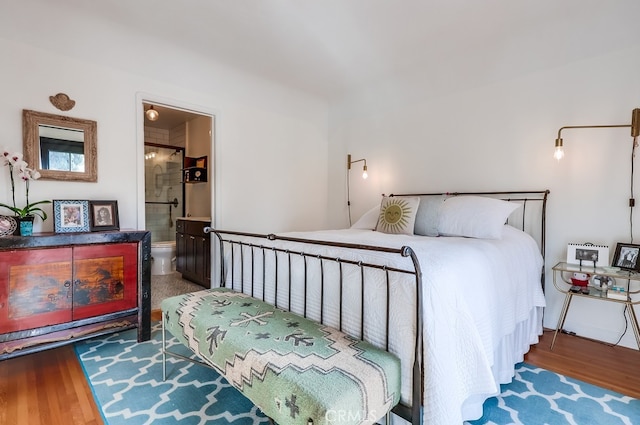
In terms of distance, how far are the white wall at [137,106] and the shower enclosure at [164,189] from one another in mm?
2386

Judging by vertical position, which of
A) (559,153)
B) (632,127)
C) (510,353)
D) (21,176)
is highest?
(632,127)

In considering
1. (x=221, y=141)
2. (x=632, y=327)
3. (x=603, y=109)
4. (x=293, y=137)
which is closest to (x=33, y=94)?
(x=221, y=141)

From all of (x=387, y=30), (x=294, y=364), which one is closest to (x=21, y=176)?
(x=294, y=364)

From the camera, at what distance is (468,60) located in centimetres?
304

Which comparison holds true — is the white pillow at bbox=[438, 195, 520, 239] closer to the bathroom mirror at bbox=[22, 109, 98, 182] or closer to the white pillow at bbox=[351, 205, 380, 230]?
the white pillow at bbox=[351, 205, 380, 230]

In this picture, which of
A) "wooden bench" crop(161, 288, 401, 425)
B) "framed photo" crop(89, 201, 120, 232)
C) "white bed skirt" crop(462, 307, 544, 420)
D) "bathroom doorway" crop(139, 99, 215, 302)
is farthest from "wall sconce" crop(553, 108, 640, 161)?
"bathroom doorway" crop(139, 99, 215, 302)

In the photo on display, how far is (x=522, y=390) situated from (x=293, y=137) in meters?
3.53

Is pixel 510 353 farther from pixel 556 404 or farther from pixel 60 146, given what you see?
pixel 60 146

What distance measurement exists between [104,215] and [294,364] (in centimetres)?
217

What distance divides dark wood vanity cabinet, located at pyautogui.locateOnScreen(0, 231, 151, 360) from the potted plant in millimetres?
127

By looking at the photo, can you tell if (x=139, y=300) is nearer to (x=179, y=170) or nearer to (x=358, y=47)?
(x=358, y=47)

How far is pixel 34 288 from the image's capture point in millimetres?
1962

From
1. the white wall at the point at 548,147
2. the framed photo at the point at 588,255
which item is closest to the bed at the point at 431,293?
the framed photo at the point at 588,255

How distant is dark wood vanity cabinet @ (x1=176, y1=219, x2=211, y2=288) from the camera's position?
11.9 ft
